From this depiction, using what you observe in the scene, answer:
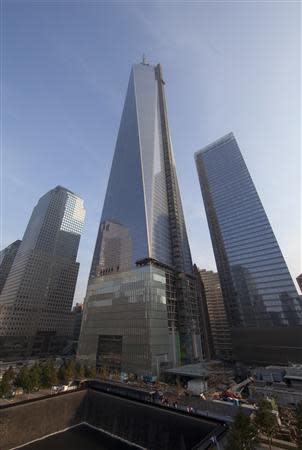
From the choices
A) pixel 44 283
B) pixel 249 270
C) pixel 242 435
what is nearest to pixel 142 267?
pixel 249 270

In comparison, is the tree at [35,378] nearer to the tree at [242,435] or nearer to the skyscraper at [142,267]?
the skyscraper at [142,267]

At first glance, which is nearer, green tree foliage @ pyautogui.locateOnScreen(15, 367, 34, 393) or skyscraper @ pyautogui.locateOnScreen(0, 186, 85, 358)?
green tree foliage @ pyautogui.locateOnScreen(15, 367, 34, 393)

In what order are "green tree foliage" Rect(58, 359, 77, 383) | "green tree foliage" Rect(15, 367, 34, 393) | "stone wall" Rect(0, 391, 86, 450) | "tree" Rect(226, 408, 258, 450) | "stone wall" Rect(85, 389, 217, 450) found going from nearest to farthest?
"tree" Rect(226, 408, 258, 450) → "stone wall" Rect(85, 389, 217, 450) → "stone wall" Rect(0, 391, 86, 450) → "green tree foliage" Rect(15, 367, 34, 393) → "green tree foliage" Rect(58, 359, 77, 383)

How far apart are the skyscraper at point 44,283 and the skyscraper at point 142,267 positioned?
Answer: 65623 mm

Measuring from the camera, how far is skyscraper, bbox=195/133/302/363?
98.3 metres

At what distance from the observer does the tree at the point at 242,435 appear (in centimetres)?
2224

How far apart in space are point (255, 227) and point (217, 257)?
2829 centimetres

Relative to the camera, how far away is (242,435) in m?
22.8

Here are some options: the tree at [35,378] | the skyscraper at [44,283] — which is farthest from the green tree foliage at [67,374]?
the skyscraper at [44,283]

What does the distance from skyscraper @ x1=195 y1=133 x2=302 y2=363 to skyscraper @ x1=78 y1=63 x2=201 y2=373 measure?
23.8m

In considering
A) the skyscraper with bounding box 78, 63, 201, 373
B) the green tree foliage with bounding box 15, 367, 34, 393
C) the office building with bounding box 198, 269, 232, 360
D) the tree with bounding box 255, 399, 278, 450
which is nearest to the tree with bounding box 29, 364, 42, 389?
the green tree foliage with bounding box 15, 367, 34, 393

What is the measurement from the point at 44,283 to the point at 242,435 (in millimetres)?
164193

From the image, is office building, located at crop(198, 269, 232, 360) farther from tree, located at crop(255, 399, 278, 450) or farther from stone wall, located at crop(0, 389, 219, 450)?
tree, located at crop(255, 399, 278, 450)

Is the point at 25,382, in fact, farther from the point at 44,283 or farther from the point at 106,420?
the point at 44,283
